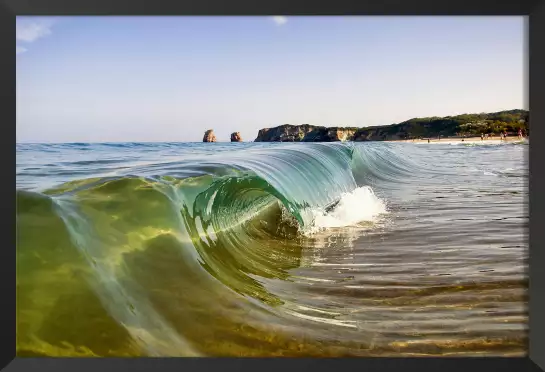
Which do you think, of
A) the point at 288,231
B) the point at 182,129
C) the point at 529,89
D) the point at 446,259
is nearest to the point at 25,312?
the point at 182,129

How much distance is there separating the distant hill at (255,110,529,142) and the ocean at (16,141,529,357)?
0.15 metres

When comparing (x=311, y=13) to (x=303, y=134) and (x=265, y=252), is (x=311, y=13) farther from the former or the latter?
(x=265, y=252)

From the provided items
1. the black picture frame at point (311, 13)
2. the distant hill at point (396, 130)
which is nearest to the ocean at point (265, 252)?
the distant hill at point (396, 130)

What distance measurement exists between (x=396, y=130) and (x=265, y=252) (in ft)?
4.83

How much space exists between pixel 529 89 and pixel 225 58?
228 centimetres

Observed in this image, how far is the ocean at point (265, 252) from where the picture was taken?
2787mm

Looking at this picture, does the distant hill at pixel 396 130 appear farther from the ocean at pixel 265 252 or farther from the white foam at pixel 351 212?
the white foam at pixel 351 212

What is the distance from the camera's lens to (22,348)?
8.86 ft

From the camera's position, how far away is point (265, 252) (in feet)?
12.6

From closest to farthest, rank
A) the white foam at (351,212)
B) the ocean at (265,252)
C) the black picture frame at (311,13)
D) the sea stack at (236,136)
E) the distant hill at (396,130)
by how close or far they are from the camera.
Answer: the black picture frame at (311,13) → the ocean at (265,252) → the distant hill at (396,130) → the sea stack at (236,136) → the white foam at (351,212)

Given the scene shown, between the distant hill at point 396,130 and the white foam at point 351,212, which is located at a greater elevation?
the distant hill at point 396,130

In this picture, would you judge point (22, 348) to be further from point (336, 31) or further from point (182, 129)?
point (336, 31)

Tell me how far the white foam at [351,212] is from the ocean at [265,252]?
18 mm

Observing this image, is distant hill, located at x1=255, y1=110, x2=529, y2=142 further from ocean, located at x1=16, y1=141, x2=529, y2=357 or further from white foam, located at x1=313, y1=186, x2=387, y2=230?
white foam, located at x1=313, y1=186, x2=387, y2=230
